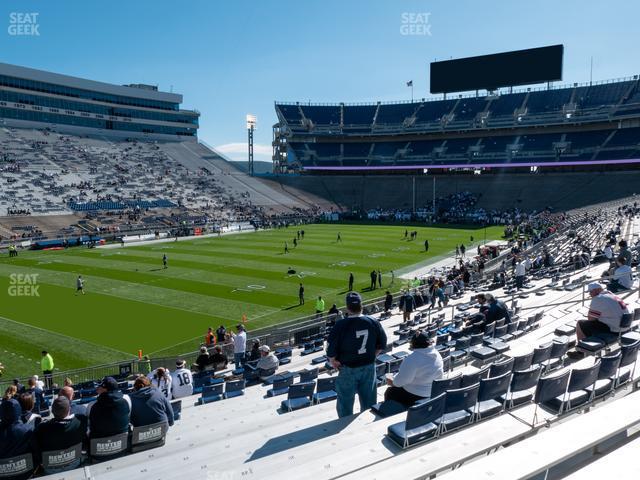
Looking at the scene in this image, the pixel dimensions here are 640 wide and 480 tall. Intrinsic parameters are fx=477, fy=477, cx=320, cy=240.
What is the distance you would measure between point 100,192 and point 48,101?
2619cm

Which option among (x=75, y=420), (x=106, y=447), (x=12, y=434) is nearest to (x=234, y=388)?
(x=106, y=447)

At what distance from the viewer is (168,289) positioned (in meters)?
27.1

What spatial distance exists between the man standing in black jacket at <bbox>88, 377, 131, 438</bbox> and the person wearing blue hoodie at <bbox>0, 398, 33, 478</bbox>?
25.1 inches

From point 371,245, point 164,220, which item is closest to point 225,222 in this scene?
point 164,220

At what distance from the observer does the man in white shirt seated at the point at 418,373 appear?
5516 mm

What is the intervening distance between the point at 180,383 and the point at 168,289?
17568 mm

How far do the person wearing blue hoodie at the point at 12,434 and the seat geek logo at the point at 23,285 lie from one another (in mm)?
24075

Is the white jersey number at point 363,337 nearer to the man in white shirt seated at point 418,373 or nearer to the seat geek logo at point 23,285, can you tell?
the man in white shirt seated at point 418,373

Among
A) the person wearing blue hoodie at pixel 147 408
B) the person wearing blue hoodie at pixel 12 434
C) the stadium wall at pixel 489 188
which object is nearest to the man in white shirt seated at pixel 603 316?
the person wearing blue hoodie at pixel 147 408

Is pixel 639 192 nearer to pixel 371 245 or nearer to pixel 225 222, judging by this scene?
pixel 371 245

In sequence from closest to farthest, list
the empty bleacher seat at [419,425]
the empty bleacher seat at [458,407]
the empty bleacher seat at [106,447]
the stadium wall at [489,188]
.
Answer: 1. the empty bleacher seat at [419,425]
2. the empty bleacher seat at [458,407]
3. the empty bleacher seat at [106,447]
4. the stadium wall at [489,188]

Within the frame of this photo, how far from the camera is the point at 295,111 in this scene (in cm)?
9719

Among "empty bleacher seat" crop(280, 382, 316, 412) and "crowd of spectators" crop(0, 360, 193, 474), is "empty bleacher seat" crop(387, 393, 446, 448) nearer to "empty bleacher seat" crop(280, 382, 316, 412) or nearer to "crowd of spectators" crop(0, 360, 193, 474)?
"crowd of spectators" crop(0, 360, 193, 474)

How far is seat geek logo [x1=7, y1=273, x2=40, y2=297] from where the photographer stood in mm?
26355
